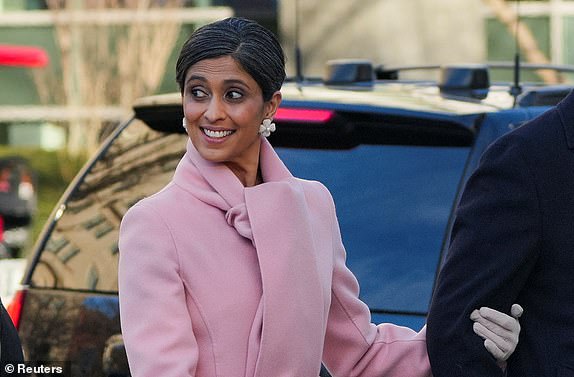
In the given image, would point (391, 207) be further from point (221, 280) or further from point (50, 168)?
point (50, 168)

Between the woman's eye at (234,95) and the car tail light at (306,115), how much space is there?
1173mm

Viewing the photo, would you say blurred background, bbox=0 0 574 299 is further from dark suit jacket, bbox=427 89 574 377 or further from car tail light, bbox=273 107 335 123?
dark suit jacket, bbox=427 89 574 377

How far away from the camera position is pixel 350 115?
4.20 metres

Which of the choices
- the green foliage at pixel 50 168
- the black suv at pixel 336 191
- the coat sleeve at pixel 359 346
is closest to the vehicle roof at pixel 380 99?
the black suv at pixel 336 191

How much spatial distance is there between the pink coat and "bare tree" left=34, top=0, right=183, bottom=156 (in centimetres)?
1460

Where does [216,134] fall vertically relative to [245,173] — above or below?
above

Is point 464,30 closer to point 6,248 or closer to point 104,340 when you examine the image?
point 6,248

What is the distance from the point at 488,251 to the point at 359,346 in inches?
16.6

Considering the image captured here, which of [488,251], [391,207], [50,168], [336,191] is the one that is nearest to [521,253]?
[488,251]

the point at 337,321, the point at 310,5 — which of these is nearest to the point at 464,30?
the point at 310,5

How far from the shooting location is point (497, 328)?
305 cm

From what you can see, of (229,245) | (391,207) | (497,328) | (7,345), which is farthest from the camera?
(391,207)

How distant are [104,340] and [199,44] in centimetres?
117

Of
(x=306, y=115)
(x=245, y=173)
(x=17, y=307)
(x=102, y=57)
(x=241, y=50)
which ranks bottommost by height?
(x=102, y=57)
